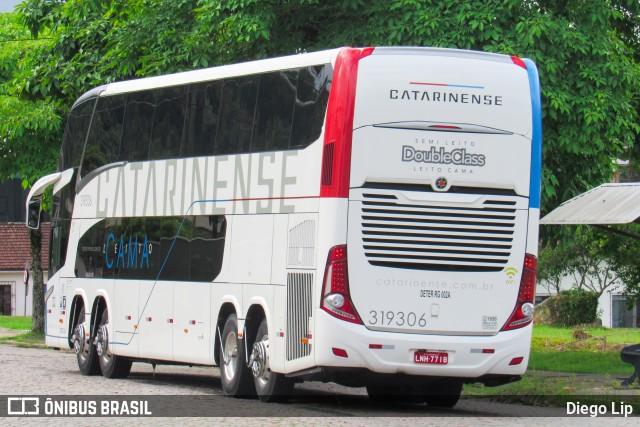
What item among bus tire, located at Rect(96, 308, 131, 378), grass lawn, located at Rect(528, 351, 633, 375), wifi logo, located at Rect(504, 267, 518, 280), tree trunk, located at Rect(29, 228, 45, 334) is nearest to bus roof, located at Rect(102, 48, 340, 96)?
wifi logo, located at Rect(504, 267, 518, 280)

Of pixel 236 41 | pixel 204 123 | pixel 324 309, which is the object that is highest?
pixel 236 41

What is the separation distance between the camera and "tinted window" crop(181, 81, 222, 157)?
18500mm

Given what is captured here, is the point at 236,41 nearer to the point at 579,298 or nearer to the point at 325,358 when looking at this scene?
the point at 325,358

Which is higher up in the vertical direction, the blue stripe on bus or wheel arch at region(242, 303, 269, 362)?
the blue stripe on bus

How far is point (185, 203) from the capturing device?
62.5ft

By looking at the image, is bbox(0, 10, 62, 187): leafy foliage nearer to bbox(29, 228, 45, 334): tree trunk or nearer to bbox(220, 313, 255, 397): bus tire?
bbox(29, 228, 45, 334): tree trunk

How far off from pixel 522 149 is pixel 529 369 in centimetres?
840

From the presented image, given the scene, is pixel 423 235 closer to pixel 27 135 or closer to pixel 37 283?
pixel 27 135

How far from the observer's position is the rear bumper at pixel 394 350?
15008 millimetres

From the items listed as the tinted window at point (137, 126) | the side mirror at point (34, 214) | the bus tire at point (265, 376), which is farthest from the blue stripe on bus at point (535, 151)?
the side mirror at point (34, 214)

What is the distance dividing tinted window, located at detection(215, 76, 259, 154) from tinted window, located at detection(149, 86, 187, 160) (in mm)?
1296

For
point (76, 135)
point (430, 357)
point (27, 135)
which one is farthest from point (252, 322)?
point (27, 135)

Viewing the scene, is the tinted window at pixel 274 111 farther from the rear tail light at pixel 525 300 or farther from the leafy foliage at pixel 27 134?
the leafy foliage at pixel 27 134

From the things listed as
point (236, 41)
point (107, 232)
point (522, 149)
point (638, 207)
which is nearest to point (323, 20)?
point (236, 41)
